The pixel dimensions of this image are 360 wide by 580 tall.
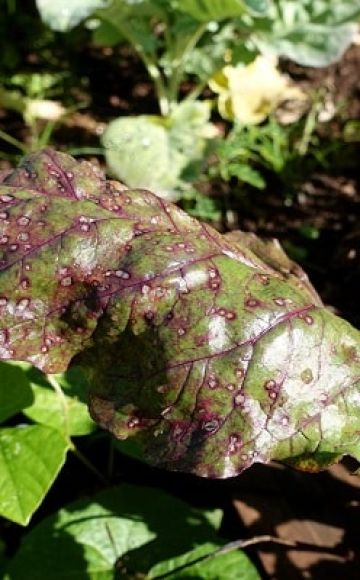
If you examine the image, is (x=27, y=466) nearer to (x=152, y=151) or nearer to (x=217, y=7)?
(x=152, y=151)

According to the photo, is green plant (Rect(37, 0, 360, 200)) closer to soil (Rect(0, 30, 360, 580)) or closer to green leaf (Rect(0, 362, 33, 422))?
soil (Rect(0, 30, 360, 580))

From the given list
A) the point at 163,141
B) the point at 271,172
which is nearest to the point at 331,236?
the point at 271,172

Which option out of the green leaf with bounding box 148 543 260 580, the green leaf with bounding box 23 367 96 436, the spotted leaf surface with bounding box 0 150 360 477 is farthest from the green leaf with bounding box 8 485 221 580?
the spotted leaf surface with bounding box 0 150 360 477

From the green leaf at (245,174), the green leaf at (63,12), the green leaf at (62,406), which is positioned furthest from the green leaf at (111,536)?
the green leaf at (63,12)

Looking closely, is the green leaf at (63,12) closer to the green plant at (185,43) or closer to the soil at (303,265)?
the green plant at (185,43)

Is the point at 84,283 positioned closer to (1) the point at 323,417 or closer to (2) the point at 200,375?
(2) the point at 200,375

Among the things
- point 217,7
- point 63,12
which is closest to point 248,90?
point 217,7
